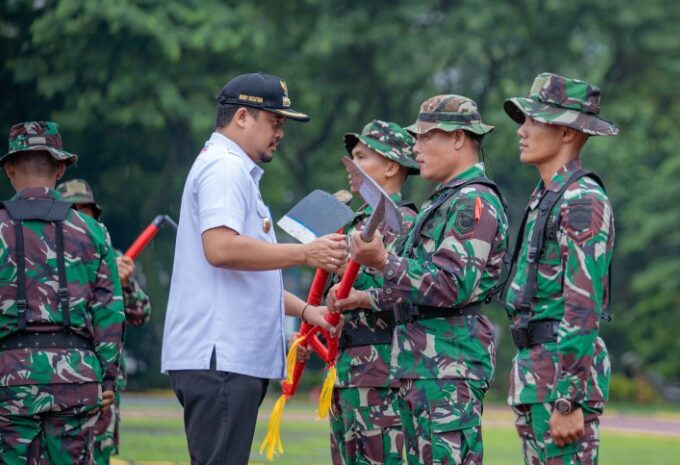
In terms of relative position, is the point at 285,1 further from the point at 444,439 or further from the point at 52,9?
the point at 444,439

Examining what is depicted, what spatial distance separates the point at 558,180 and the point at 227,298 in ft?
5.26

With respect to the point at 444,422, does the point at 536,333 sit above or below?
above

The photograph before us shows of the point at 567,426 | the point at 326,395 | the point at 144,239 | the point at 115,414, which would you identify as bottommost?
the point at 115,414

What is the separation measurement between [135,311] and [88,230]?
267 cm

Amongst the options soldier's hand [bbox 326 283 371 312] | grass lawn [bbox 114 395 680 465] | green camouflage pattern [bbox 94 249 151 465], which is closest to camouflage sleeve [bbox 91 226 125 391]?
soldier's hand [bbox 326 283 371 312]

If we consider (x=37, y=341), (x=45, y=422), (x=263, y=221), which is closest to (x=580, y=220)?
(x=263, y=221)

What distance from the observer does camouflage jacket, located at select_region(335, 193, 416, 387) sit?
723 cm

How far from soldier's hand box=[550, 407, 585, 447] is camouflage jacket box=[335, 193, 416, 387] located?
1.78 m

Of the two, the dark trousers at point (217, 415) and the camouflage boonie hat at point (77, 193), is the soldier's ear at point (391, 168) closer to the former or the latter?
the camouflage boonie hat at point (77, 193)

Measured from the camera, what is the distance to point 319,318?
682cm

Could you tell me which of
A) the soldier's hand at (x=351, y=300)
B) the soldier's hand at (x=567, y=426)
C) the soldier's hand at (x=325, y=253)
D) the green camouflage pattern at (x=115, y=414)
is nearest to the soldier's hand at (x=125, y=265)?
the green camouflage pattern at (x=115, y=414)

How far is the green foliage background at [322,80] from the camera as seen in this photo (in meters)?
25.3

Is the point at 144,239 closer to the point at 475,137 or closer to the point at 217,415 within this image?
the point at 475,137

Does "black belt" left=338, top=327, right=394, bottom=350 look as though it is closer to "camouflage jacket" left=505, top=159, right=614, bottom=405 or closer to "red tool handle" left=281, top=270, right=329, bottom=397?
"red tool handle" left=281, top=270, right=329, bottom=397
